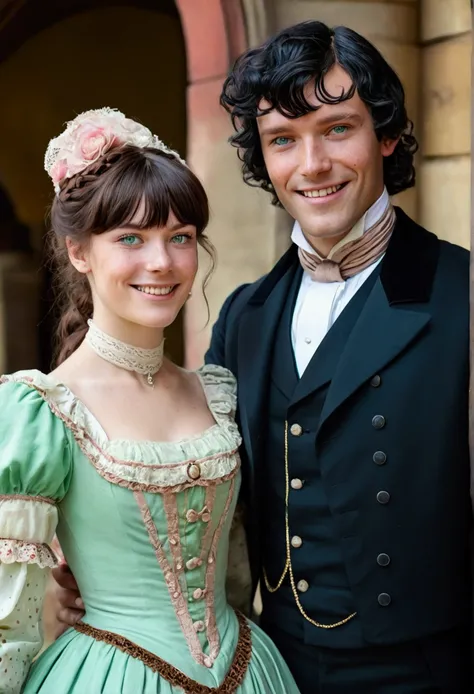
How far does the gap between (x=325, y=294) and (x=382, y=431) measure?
333 mm

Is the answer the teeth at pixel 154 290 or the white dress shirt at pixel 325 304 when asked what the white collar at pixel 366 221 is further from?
the teeth at pixel 154 290

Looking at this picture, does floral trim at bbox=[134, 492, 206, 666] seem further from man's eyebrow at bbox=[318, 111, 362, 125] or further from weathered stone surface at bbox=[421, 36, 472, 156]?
weathered stone surface at bbox=[421, 36, 472, 156]

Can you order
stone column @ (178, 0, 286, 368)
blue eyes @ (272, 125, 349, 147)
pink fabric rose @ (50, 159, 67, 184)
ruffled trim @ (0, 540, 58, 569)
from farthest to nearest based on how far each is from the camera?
stone column @ (178, 0, 286, 368), blue eyes @ (272, 125, 349, 147), pink fabric rose @ (50, 159, 67, 184), ruffled trim @ (0, 540, 58, 569)

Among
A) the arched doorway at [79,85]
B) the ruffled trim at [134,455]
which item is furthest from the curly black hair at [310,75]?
the arched doorway at [79,85]

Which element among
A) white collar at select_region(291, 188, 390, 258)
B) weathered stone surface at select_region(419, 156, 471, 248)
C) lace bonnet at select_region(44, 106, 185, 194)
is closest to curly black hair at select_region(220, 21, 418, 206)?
white collar at select_region(291, 188, 390, 258)

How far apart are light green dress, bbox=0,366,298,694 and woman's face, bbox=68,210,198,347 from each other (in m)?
0.19

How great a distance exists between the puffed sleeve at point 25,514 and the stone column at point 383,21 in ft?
5.59

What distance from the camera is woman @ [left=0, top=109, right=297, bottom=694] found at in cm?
161

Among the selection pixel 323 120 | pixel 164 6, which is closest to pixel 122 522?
pixel 323 120

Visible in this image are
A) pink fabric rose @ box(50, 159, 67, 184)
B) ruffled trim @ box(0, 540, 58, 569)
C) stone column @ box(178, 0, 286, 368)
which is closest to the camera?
ruffled trim @ box(0, 540, 58, 569)

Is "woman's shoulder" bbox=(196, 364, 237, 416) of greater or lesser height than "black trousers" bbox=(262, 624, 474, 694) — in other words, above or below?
above

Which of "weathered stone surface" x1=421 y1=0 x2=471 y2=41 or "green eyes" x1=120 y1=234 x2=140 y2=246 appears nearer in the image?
"green eyes" x1=120 y1=234 x2=140 y2=246

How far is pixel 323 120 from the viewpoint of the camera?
6.19ft

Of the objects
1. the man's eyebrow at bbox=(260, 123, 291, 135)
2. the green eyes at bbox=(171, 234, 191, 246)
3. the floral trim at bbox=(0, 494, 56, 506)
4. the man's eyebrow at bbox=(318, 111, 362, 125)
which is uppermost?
the man's eyebrow at bbox=(318, 111, 362, 125)
